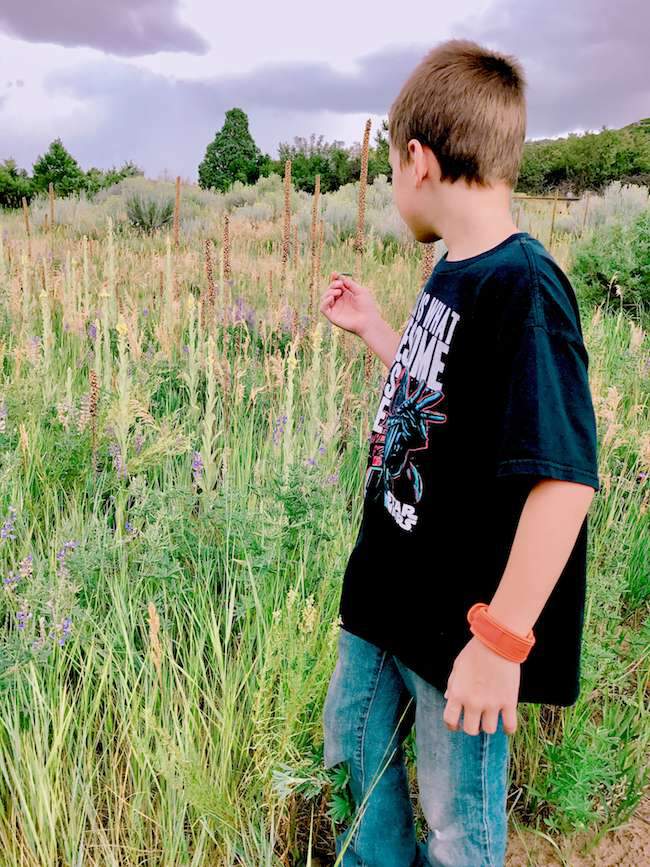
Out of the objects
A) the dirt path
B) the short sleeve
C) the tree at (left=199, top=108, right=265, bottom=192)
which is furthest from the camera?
the tree at (left=199, top=108, right=265, bottom=192)

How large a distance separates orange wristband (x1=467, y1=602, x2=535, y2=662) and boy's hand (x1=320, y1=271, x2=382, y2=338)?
88 cm

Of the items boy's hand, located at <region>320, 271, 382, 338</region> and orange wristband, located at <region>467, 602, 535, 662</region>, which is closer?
orange wristband, located at <region>467, 602, 535, 662</region>

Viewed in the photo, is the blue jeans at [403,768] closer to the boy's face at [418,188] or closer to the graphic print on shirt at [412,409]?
the graphic print on shirt at [412,409]

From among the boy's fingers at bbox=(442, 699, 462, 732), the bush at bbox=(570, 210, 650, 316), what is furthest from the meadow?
the bush at bbox=(570, 210, 650, 316)

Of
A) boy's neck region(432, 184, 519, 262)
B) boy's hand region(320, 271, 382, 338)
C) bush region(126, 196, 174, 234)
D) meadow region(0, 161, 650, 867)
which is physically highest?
bush region(126, 196, 174, 234)

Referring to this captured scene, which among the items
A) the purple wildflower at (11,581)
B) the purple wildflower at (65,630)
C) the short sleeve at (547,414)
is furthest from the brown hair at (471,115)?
the purple wildflower at (11,581)

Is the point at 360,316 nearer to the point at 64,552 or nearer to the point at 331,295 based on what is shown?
the point at 331,295

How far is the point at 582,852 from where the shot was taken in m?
1.84

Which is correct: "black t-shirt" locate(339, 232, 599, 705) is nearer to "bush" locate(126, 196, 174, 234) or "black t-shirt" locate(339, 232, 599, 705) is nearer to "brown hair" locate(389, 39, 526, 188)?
"brown hair" locate(389, 39, 526, 188)

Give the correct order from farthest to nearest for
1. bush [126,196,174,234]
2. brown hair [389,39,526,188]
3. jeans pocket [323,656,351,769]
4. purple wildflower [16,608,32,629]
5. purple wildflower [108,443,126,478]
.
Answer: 1. bush [126,196,174,234]
2. purple wildflower [108,443,126,478]
3. purple wildflower [16,608,32,629]
4. jeans pocket [323,656,351,769]
5. brown hair [389,39,526,188]

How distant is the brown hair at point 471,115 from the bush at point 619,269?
5.75 meters

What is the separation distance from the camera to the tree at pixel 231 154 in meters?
30.3

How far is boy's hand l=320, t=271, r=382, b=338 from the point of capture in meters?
1.76

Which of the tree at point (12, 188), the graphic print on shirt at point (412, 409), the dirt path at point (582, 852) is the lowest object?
the dirt path at point (582, 852)
